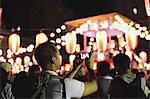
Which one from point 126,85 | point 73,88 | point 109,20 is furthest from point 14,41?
point 73,88

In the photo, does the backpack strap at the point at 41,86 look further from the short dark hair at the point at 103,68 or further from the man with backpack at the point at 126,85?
the short dark hair at the point at 103,68

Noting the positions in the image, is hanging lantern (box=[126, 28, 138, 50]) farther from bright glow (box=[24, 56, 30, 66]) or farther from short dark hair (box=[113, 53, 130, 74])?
short dark hair (box=[113, 53, 130, 74])

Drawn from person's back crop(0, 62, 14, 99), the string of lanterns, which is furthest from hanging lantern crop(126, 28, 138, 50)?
person's back crop(0, 62, 14, 99)

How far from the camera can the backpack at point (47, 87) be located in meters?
2.69

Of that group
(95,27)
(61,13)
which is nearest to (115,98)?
(95,27)

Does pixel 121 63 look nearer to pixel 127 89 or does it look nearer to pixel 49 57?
pixel 127 89

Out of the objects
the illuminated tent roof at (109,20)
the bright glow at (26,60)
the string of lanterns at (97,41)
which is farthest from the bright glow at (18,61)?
the illuminated tent roof at (109,20)

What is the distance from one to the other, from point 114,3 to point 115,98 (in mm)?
16034

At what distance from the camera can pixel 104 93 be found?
4391 mm

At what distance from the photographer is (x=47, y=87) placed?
273 cm

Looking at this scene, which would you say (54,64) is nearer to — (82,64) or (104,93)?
(82,64)

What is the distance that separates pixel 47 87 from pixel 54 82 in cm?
7

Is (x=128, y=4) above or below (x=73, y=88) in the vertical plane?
above

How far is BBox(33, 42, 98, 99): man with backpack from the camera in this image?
106 inches
